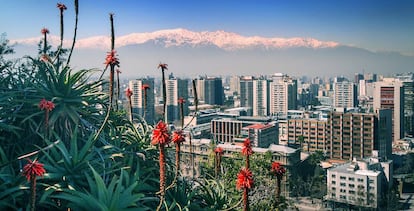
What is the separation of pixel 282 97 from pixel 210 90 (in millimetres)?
10019

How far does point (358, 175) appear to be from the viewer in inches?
625

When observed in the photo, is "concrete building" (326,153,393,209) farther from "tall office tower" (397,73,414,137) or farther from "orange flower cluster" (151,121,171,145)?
"orange flower cluster" (151,121,171,145)

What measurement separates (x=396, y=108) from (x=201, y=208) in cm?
2814

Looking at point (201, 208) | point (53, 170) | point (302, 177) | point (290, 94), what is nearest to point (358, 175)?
point (302, 177)

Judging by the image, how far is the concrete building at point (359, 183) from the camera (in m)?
15.7

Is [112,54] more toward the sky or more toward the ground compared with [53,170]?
more toward the sky

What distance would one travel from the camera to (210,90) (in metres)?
48.9

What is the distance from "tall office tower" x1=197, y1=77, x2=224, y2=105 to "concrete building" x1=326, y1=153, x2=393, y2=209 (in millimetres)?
31899

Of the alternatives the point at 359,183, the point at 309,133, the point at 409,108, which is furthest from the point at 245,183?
the point at 409,108

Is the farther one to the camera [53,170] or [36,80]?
[36,80]

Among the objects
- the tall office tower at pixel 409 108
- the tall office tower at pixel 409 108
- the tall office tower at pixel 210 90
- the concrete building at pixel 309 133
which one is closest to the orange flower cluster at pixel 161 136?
the concrete building at pixel 309 133

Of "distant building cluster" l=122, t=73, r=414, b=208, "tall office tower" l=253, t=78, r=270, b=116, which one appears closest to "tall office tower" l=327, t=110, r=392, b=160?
"distant building cluster" l=122, t=73, r=414, b=208

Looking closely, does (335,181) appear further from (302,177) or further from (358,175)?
(302,177)

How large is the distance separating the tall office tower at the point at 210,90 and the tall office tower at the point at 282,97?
8.28 meters
